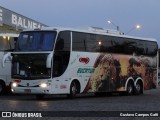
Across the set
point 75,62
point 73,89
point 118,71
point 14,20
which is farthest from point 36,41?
point 14,20

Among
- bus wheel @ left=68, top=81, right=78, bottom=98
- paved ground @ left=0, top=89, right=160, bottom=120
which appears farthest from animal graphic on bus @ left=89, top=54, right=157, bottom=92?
paved ground @ left=0, top=89, right=160, bottom=120

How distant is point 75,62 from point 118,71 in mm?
4887

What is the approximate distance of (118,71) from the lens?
32938 mm

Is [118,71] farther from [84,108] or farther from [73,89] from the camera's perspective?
[84,108]

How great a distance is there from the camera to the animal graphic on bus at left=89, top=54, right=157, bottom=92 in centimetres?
3109

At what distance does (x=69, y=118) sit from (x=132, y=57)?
1834 cm

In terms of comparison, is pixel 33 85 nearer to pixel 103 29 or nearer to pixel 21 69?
pixel 21 69

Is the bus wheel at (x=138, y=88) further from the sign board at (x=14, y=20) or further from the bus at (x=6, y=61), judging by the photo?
the sign board at (x=14, y=20)

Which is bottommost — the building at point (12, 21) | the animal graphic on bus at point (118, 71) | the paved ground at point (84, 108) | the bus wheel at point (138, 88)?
the paved ground at point (84, 108)

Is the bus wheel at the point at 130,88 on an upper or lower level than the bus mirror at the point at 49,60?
lower

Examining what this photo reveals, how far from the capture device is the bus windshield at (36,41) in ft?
89.7

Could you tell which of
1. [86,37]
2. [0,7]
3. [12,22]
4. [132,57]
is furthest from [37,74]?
[12,22]

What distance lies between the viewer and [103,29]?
32.7 meters

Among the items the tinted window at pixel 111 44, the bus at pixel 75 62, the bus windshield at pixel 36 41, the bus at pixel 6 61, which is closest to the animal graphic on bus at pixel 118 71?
the bus at pixel 75 62
